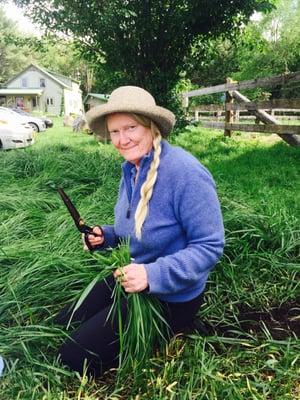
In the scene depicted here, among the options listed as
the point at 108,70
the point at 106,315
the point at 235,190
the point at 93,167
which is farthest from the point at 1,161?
the point at 106,315

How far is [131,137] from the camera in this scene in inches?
84.1

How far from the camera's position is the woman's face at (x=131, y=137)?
2135mm

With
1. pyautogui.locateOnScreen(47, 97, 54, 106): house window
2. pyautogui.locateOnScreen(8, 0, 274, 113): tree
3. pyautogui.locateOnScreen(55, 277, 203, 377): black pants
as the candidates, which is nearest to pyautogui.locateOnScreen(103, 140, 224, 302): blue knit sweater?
pyautogui.locateOnScreen(55, 277, 203, 377): black pants

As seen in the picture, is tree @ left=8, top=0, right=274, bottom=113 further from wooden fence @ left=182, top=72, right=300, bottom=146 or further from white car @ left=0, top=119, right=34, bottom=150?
white car @ left=0, top=119, right=34, bottom=150

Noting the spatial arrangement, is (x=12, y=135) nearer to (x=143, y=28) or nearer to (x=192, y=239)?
(x=143, y=28)

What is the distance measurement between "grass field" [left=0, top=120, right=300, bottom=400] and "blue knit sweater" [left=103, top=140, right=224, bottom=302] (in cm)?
40

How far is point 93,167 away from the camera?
6391 millimetres

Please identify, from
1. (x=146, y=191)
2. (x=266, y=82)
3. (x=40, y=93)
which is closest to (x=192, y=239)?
(x=146, y=191)

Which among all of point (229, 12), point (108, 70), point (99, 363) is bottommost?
point (99, 363)

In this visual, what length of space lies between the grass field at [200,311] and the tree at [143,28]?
4.03 meters

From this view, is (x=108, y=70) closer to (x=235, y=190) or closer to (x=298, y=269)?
(x=235, y=190)

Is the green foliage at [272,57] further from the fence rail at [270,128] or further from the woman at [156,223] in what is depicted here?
the woman at [156,223]

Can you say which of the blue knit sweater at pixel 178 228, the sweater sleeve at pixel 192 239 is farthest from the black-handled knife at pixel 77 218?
the sweater sleeve at pixel 192 239

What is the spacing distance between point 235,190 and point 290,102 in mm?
3166
